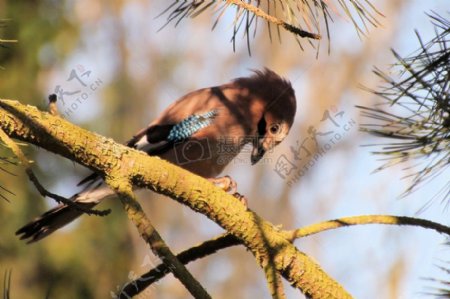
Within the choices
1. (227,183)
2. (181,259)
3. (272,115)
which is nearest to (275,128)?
(272,115)

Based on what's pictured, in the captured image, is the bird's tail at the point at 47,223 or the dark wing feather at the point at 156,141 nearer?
the bird's tail at the point at 47,223

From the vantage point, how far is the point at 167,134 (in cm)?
438

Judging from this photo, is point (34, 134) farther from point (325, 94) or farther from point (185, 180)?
point (325, 94)

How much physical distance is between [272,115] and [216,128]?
15.1 inches

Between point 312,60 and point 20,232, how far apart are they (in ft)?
35.3

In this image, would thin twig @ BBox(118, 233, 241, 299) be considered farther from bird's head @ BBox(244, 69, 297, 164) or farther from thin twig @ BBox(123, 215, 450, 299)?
bird's head @ BBox(244, 69, 297, 164)

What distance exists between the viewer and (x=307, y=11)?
2723mm

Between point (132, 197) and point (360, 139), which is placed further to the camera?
point (360, 139)

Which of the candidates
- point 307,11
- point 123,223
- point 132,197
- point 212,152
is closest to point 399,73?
point 307,11

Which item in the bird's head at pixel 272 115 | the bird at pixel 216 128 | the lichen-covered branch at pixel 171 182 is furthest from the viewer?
the bird's head at pixel 272 115

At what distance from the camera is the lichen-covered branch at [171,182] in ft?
7.86

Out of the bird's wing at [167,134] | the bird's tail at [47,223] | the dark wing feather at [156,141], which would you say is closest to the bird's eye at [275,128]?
the bird's wing at [167,134]

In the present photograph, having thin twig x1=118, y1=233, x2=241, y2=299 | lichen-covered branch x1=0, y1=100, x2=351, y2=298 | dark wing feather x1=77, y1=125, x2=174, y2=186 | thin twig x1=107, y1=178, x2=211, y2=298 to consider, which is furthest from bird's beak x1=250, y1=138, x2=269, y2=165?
thin twig x1=107, y1=178, x2=211, y2=298

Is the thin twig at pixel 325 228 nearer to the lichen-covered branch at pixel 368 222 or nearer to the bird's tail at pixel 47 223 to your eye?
the lichen-covered branch at pixel 368 222
